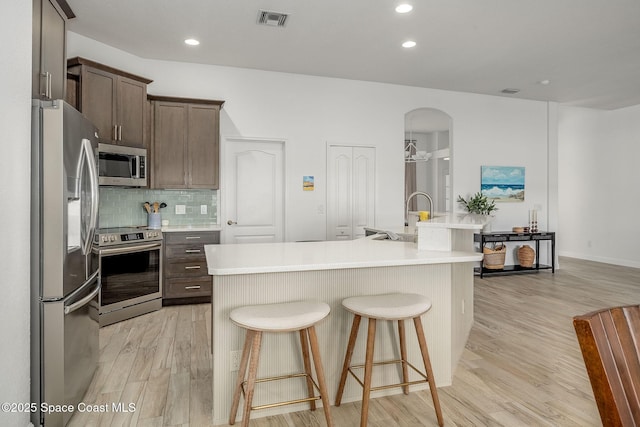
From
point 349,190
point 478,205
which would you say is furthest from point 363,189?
point 478,205

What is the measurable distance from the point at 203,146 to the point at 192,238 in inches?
44.3

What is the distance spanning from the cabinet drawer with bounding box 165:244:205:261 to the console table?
4176 mm

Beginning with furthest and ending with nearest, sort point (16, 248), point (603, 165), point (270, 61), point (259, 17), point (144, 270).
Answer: point (603, 165) → point (270, 61) → point (144, 270) → point (259, 17) → point (16, 248)

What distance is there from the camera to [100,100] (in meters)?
4.11

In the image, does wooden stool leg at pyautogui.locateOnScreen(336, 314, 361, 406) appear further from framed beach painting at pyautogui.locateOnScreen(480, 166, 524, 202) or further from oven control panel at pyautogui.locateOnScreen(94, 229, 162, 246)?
framed beach painting at pyautogui.locateOnScreen(480, 166, 524, 202)

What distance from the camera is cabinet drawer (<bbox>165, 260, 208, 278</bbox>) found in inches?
180

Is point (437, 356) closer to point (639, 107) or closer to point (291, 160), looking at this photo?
point (291, 160)

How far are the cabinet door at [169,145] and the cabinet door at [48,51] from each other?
154cm

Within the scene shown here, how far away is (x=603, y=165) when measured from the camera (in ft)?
Result: 25.9

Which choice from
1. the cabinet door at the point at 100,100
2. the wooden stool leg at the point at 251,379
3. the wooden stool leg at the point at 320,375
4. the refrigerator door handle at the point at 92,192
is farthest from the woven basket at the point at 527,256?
the refrigerator door handle at the point at 92,192

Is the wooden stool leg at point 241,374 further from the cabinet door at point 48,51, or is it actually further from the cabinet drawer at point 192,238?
the cabinet drawer at point 192,238

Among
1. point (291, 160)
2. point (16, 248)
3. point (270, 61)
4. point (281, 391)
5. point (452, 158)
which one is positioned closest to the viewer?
point (16, 248)

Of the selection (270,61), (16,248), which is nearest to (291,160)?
(270,61)

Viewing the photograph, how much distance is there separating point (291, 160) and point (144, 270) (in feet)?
7.78
